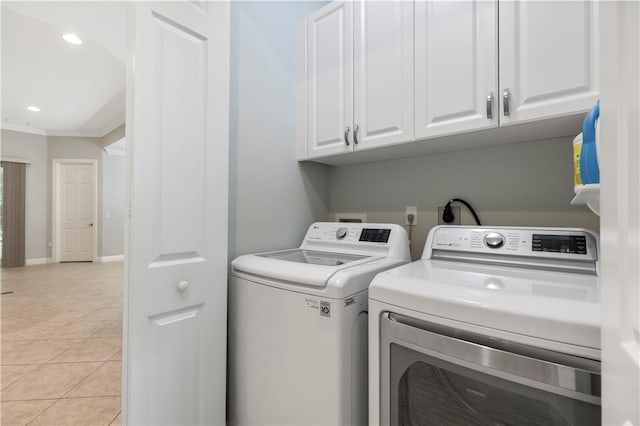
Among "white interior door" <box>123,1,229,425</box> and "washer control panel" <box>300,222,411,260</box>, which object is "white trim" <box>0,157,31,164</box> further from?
"washer control panel" <box>300,222,411,260</box>

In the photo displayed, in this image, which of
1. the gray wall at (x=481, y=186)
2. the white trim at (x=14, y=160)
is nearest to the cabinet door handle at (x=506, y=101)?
the gray wall at (x=481, y=186)

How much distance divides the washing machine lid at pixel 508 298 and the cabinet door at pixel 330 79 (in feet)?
2.89

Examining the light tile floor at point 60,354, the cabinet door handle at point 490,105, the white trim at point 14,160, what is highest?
the white trim at point 14,160

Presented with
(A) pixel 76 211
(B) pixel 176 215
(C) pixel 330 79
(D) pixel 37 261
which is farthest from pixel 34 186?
(C) pixel 330 79

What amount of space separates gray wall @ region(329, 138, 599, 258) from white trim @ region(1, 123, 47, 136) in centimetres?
730

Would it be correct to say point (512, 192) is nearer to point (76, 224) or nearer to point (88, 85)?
point (88, 85)

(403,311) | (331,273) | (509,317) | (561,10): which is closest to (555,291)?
(509,317)

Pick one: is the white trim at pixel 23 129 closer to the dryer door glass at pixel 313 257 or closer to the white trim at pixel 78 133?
the white trim at pixel 78 133

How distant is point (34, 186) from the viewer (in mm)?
6070

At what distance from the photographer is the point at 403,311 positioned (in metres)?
0.86

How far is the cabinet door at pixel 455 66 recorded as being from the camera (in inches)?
45.4

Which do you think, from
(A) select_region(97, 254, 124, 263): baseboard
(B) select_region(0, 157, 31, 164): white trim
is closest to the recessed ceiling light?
(B) select_region(0, 157, 31, 164): white trim

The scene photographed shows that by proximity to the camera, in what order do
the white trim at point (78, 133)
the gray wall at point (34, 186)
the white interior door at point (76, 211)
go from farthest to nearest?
the white interior door at point (76, 211) < the white trim at point (78, 133) < the gray wall at point (34, 186)

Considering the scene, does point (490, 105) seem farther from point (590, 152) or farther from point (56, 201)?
point (56, 201)
